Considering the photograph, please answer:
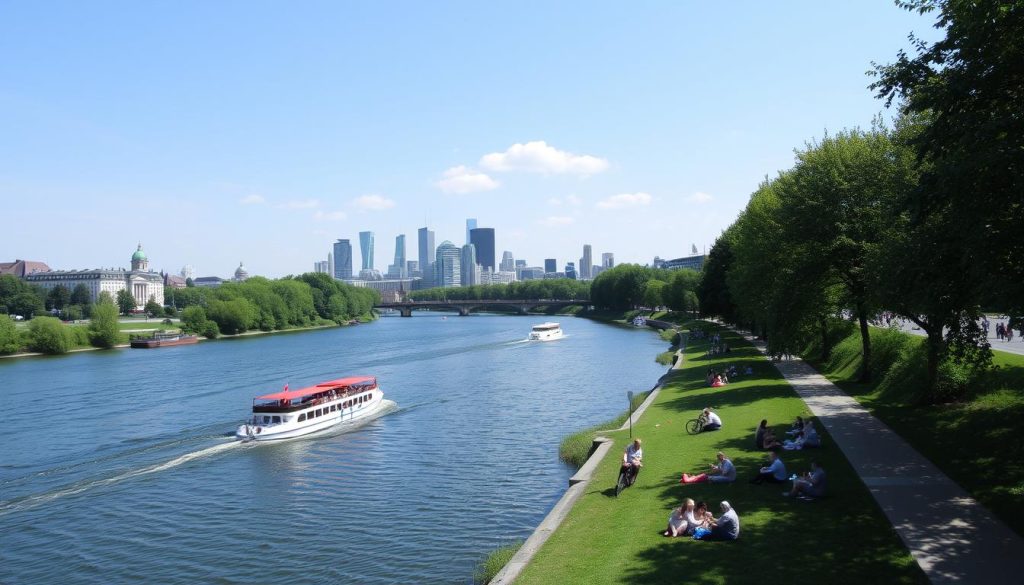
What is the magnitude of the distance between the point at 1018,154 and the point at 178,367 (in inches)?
3309

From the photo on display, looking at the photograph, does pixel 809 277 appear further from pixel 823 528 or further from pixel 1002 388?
pixel 823 528

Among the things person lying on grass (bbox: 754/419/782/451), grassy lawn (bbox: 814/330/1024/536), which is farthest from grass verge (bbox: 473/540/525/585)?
grassy lawn (bbox: 814/330/1024/536)

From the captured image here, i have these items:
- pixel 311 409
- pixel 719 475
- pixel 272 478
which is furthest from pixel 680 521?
pixel 311 409

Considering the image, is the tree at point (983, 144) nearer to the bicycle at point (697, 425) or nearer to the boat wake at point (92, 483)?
the bicycle at point (697, 425)

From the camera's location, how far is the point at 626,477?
23188mm

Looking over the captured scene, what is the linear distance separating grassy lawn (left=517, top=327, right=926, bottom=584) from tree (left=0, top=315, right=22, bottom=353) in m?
104

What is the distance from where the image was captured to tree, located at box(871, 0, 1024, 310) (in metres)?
16.2

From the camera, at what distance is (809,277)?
4122 cm

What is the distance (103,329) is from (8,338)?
14.3 meters

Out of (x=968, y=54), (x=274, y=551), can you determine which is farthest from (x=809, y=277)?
(x=274, y=551)

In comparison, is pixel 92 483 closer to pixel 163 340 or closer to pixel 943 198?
pixel 943 198

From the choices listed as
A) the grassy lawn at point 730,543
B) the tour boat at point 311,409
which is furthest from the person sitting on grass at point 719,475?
the tour boat at point 311,409

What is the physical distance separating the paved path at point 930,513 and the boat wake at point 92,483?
102ft

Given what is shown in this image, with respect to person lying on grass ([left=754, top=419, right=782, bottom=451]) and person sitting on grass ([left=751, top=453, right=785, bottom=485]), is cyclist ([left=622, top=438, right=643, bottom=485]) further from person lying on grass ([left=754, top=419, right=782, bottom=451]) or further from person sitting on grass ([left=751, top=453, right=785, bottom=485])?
person lying on grass ([left=754, top=419, right=782, bottom=451])
